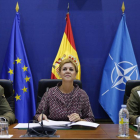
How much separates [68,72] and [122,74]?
1.44 metres

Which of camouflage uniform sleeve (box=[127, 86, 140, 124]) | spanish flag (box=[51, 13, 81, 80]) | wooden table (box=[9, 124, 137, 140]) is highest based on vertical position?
spanish flag (box=[51, 13, 81, 80])

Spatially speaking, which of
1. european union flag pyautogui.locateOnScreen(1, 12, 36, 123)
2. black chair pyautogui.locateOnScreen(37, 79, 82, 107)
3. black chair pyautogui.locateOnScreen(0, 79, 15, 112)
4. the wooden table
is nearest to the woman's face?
black chair pyautogui.locateOnScreen(37, 79, 82, 107)

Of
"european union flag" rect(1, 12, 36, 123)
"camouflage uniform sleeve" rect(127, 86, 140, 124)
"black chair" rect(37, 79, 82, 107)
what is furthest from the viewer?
"european union flag" rect(1, 12, 36, 123)

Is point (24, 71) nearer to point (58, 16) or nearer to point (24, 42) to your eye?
point (24, 42)

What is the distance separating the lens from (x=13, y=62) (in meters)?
3.71

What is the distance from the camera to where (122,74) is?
3.71 m

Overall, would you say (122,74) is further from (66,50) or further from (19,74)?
(19,74)

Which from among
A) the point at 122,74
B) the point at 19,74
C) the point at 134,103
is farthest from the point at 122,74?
the point at 19,74

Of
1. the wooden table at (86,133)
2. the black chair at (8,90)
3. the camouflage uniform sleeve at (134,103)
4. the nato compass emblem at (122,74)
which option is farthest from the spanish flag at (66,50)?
the wooden table at (86,133)

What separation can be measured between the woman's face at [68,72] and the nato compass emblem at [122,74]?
1.32 m

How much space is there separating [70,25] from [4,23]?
3.44 feet

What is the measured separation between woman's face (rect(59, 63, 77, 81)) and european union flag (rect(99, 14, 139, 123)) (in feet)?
4.36

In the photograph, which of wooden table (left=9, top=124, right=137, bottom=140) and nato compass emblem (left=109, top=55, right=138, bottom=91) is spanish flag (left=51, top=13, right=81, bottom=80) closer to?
nato compass emblem (left=109, top=55, right=138, bottom=91)

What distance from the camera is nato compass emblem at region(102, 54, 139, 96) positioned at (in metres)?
3.68
